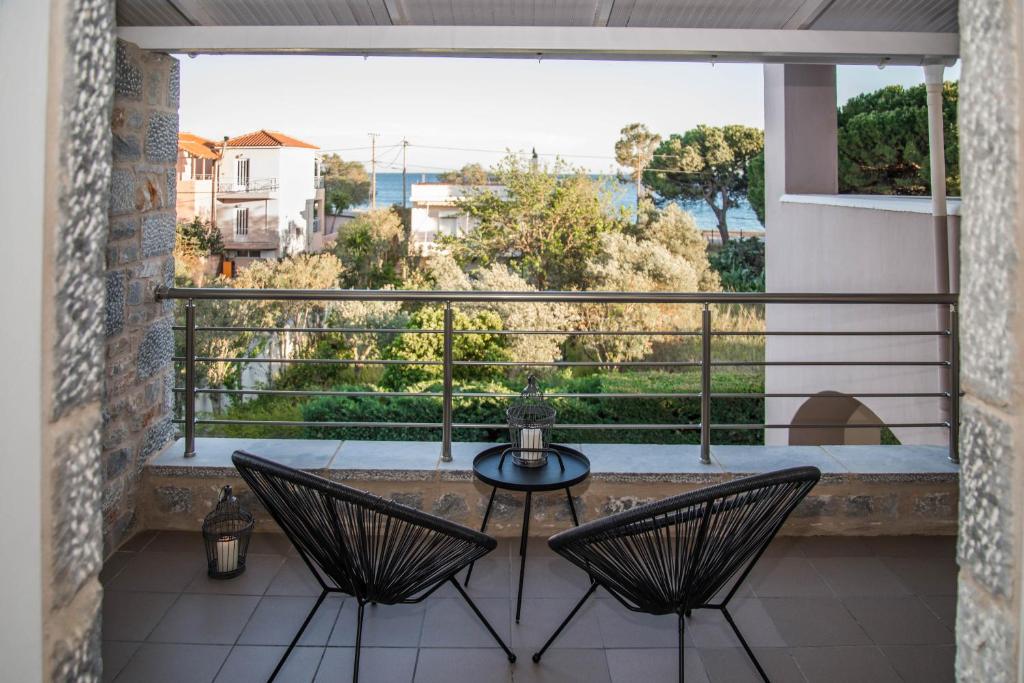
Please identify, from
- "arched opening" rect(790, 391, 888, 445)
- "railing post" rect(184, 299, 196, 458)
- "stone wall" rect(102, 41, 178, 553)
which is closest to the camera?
"stone wall" rect(102, 41, 178, 553)

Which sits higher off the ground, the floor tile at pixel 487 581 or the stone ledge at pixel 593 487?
the stone ledge at pixel 593 487

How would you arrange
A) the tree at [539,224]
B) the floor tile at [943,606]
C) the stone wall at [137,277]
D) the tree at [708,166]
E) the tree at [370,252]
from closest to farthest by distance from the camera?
the floor tile at [943,606] → the stone wall at [137,277] → the tree at [539,224] → the tree at [370,252] → the tree at [708,166]

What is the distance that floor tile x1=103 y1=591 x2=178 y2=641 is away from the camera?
8.51 ft

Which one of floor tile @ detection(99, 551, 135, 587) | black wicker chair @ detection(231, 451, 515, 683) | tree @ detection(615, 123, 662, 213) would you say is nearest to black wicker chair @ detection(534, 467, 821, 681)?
black wicker chair @ detection(231, 451, 515, 683)

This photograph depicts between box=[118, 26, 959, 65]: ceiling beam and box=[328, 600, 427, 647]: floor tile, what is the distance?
6.64 feet

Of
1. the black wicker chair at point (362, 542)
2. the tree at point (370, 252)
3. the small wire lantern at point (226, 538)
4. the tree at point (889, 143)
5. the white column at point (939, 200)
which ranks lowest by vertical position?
the small wire lantern at point (226, 538)

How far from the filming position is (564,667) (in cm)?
243

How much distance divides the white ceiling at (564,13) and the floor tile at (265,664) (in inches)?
85.8

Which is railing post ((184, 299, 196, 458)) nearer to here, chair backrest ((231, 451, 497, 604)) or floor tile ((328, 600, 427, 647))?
floor tile ((328, 600, 427, 647))

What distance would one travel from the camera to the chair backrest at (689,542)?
2.05 m

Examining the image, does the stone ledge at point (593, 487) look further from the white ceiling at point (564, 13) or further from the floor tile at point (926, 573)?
the white ceiling at point (564, 13)

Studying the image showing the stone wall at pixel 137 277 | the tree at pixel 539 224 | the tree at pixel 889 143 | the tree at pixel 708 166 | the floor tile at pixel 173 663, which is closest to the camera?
the floor tile at pixel 173 663

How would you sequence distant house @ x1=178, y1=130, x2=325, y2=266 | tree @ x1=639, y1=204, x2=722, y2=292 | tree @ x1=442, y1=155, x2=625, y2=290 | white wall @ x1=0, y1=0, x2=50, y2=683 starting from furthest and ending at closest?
distant house @ x1=178, y1=130, x2=325, y2=266 → tree @ x1=639, y1=204, x2=722, y2=292 → tree @ x1=442, y1=155, x2=625, y2=290 → white wall @ x1=0, y1=0, x2=50, y2=683

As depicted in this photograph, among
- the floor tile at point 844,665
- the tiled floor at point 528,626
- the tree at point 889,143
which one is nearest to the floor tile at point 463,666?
the tiled floor at point 528,626
